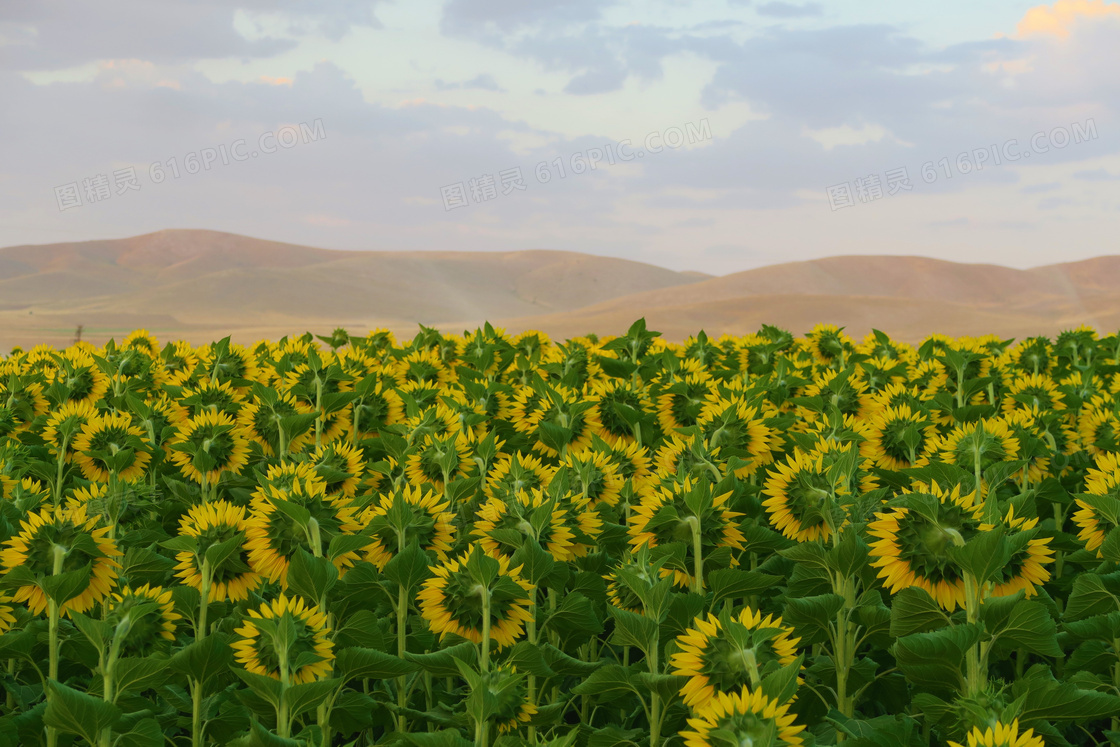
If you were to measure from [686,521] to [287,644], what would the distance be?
108cm

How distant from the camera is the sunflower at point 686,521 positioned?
2.23 m

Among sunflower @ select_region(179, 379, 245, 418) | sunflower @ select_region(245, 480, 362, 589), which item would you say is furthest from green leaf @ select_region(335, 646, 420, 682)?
sunflower @ select_region(179, 379, 245, 418)

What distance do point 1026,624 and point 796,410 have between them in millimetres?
2890

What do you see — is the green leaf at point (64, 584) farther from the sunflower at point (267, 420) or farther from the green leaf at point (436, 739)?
the sunflower at point (267, 420)

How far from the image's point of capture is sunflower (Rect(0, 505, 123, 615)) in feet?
7.19

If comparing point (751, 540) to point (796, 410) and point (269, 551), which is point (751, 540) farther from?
point (796, 410)

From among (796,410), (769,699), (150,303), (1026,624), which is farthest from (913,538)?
(150,303)

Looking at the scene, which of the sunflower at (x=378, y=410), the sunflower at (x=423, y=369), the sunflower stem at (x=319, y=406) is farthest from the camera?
the sunflower at (x=423, y=369)

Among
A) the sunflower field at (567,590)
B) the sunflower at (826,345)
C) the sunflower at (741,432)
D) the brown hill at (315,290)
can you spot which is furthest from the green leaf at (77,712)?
the brown hill at (315,290)

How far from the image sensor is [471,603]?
198 centimetres

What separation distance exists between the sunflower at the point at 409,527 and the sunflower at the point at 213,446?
1356 millimetres

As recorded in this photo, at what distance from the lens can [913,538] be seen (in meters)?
1.96

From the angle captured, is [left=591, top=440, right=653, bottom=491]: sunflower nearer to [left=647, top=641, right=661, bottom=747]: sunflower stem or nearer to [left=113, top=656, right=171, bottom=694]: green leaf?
[left=647, top=641, right=661, bottom=747]: sunflower stem

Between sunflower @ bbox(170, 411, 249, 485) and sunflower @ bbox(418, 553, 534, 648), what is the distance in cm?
177
